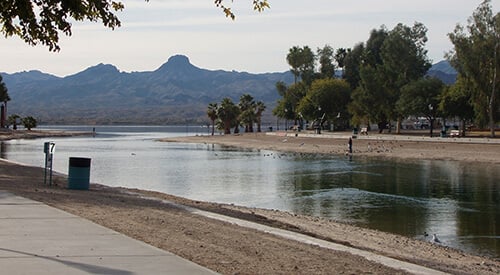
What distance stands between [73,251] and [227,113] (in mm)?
124131

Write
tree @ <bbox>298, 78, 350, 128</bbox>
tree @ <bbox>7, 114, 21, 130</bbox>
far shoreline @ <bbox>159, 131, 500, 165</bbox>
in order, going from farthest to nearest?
tree @ <bbox>7, 114, 21, 130</bbox> → tree @ <bbox>298, 78, 350, 128</bbox> → far shoreline @ <bbox>159, 131, 500, 165</bbox>

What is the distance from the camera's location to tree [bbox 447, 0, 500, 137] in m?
68.6

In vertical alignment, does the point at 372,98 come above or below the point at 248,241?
above

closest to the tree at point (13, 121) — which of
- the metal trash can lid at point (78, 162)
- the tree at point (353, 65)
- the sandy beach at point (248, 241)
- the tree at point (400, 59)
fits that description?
the tree at point (353, 65)

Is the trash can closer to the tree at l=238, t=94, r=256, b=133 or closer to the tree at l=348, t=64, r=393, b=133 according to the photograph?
the tree at l=348, t=64, r=393, b=133

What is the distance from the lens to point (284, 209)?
27141 mm

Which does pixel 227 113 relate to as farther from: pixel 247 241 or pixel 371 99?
pixel 247 241

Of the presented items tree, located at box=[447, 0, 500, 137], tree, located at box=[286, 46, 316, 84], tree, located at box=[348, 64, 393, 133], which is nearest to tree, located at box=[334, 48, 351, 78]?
tree, located at box=[286, 46, 316, 84]

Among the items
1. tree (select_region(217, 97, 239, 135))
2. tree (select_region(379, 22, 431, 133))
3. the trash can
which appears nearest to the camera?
the trash can

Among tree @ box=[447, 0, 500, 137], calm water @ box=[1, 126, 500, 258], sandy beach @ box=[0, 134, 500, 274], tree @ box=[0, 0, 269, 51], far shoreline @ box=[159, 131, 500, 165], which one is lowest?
calm water @ box=[1, 126, 500, 258]

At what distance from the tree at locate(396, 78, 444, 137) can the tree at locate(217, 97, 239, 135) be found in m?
51.3

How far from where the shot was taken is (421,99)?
84375mm

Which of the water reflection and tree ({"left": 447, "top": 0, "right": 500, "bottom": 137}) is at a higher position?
tree ({"left": 447, "top": 0, "right": 500, "bottom": 137})

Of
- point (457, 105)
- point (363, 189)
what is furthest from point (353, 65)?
point (363, 189)
